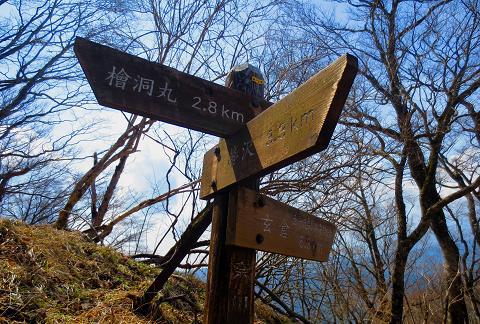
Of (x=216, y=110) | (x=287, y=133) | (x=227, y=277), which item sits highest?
(x=216, y=110)

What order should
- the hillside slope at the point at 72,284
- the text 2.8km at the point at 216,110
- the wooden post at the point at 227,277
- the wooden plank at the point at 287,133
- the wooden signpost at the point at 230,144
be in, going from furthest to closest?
the hillside slope at the point at 72,284, the text 2.8km at the point at 216,110, the wooden post at the point at 227,277, the wooden signpost at the point at 230,144, the wooden plank at the point at 287,133

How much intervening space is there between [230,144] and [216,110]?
0.22 m

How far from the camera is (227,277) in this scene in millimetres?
1913

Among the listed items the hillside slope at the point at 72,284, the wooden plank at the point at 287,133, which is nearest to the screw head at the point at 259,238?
the wooden plank at the point at 287,133

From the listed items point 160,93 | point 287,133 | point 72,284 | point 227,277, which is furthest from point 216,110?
point 72,284

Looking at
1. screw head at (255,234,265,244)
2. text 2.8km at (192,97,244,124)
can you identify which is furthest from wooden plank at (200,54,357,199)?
screw head at (255,234,265,244)

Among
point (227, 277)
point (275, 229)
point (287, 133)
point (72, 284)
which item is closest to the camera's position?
point (287, 133)

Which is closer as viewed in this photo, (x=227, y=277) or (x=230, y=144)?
(x=227, y=277)

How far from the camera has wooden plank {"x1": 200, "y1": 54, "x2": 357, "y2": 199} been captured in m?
1.41

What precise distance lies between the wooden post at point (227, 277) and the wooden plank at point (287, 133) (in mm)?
162

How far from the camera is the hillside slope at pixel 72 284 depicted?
2578 millimetres

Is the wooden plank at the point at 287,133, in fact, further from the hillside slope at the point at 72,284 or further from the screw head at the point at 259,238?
the hillside slope at the point at 72,284

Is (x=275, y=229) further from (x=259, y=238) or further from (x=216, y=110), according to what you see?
(x=216, y=110)

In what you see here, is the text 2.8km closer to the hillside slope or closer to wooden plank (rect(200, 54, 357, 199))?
wooden plank (rect(200, 54, 357, 199))
